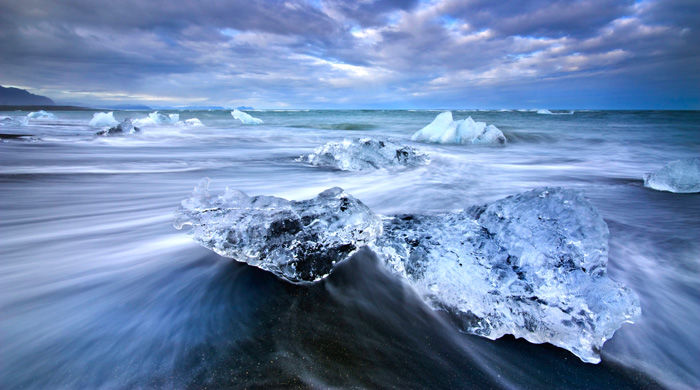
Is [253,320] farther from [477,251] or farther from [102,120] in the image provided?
[102,120]

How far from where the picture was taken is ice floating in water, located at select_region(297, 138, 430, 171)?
21.1ft

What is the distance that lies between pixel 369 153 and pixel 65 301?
538cm

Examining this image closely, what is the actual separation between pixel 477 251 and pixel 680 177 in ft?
16.5

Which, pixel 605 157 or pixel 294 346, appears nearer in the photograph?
pixel 294 346

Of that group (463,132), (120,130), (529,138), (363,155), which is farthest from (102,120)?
(529,138)

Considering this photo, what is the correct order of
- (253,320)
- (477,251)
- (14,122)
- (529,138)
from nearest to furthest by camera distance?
(253,320) → (477,251) → (529,138) → (14,122)

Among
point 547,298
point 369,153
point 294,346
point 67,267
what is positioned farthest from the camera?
point 369,153

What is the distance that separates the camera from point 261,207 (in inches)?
91.5

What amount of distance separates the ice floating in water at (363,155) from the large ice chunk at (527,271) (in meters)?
4.19

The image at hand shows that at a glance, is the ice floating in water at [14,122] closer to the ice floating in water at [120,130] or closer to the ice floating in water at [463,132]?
the ice floating in water at [120,130]

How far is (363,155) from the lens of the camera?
652 centimetres

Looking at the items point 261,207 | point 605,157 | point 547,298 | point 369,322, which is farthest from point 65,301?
point 605,157

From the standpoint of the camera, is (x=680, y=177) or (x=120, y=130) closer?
(x=680, y=177)

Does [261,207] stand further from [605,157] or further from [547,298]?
[605,157]
